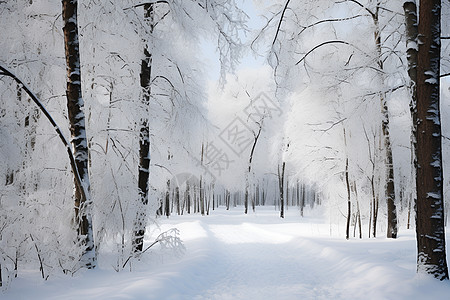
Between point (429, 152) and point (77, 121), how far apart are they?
19.2ft

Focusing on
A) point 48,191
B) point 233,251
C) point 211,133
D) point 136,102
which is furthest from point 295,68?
point 48,191

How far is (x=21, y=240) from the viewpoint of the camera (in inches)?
201

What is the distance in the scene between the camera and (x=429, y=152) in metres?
4.96

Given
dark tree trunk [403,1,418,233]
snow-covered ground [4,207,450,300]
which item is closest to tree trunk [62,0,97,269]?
snow-covered ground [4,207,450,300]

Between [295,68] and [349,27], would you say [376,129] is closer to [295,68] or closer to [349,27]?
[349,27]

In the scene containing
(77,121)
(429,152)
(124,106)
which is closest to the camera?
(429,152)

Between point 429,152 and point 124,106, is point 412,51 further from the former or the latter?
point 124,106

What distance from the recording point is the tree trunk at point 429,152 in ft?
16.1

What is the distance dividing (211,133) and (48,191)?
13.5ft

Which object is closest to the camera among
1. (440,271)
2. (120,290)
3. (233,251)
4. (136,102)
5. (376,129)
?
(120,290)

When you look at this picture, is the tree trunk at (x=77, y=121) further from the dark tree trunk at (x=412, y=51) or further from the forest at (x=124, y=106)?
the dark tree trunk at (x=412, y=51)

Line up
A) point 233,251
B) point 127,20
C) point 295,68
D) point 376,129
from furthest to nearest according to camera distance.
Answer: point 376,129 < point 233,251 < point 295,68 < point 127,20

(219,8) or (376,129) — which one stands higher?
(219,8)

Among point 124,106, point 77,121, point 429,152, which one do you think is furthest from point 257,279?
point 124,106
